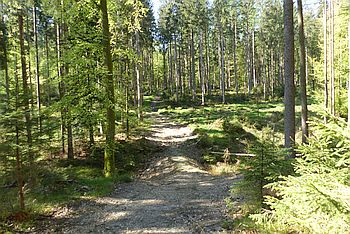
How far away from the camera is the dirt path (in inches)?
295

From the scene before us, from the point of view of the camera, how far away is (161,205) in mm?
9156

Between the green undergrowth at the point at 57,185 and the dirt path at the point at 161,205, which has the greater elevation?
the green undergrowth at the point at 57,185

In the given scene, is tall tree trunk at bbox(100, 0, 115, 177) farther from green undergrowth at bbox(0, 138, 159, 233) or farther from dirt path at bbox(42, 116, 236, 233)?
dirt path at bbox(42, 116, 236, 233)

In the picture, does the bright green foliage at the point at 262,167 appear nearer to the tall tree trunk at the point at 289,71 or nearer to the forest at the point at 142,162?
the forest at the point at 142,162

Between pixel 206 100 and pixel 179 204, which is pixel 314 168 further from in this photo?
pixel 206 100

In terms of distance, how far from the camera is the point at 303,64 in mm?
12977

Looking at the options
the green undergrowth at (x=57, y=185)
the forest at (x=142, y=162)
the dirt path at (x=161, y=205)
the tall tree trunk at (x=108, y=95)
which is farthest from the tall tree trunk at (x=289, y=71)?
the green undergrowth at (x=57, y=185)

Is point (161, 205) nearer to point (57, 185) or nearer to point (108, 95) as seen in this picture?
point (57, 185)

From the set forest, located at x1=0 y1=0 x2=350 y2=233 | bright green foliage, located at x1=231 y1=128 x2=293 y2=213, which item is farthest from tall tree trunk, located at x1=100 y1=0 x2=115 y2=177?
bright green foliage, located at x1=231 y1=128 x2=293 y2=213

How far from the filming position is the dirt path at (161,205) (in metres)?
7.48

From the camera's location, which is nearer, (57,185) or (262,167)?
(262,167)

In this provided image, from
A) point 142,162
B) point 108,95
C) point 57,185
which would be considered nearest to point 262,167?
point 57,185

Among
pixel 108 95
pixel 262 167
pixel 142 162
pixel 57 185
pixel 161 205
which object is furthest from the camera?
pixel 142 162

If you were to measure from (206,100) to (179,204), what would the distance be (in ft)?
99.8
